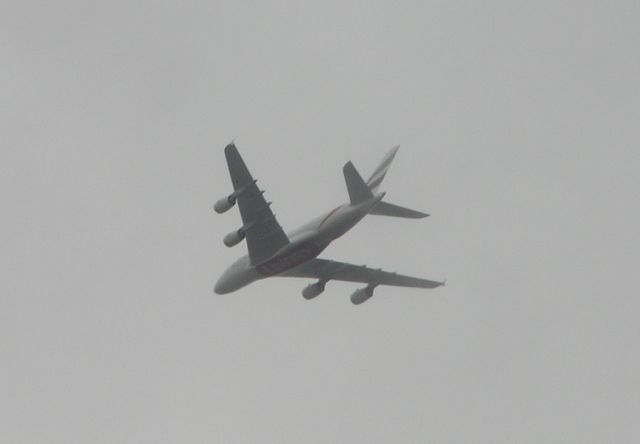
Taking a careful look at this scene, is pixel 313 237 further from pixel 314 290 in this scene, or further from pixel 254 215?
pixel 314 290

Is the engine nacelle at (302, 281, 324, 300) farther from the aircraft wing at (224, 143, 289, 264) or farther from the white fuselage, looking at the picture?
the aircraft wing at (224, 143, 289, 264)

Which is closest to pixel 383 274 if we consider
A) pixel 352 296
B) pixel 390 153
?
pixel 352 296

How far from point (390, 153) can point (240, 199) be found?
11467mm

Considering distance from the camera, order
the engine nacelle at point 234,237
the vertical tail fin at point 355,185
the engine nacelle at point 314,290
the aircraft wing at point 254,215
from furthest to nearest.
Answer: the engine nacelle at point 314,290 < the engine nacelle at point 234,237 < the vertical tail fin at point 355,185 < the aircraft wing at point 254,215

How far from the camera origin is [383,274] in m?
82.8

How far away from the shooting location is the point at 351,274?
82.4 meters

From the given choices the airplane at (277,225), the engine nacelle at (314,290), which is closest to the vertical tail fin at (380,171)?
the airplane at (277,225)

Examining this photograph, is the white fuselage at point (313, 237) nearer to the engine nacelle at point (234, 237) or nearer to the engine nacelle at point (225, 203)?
the engine nacelle at point (234, 237)

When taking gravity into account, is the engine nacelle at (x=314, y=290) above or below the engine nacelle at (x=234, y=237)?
below

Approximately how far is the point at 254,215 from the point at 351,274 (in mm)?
11910


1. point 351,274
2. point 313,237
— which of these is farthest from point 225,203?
point 351,274

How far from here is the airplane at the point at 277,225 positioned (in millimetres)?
70312

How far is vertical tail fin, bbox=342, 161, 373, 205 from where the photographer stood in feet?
235

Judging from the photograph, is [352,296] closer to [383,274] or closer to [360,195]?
[383,274]
